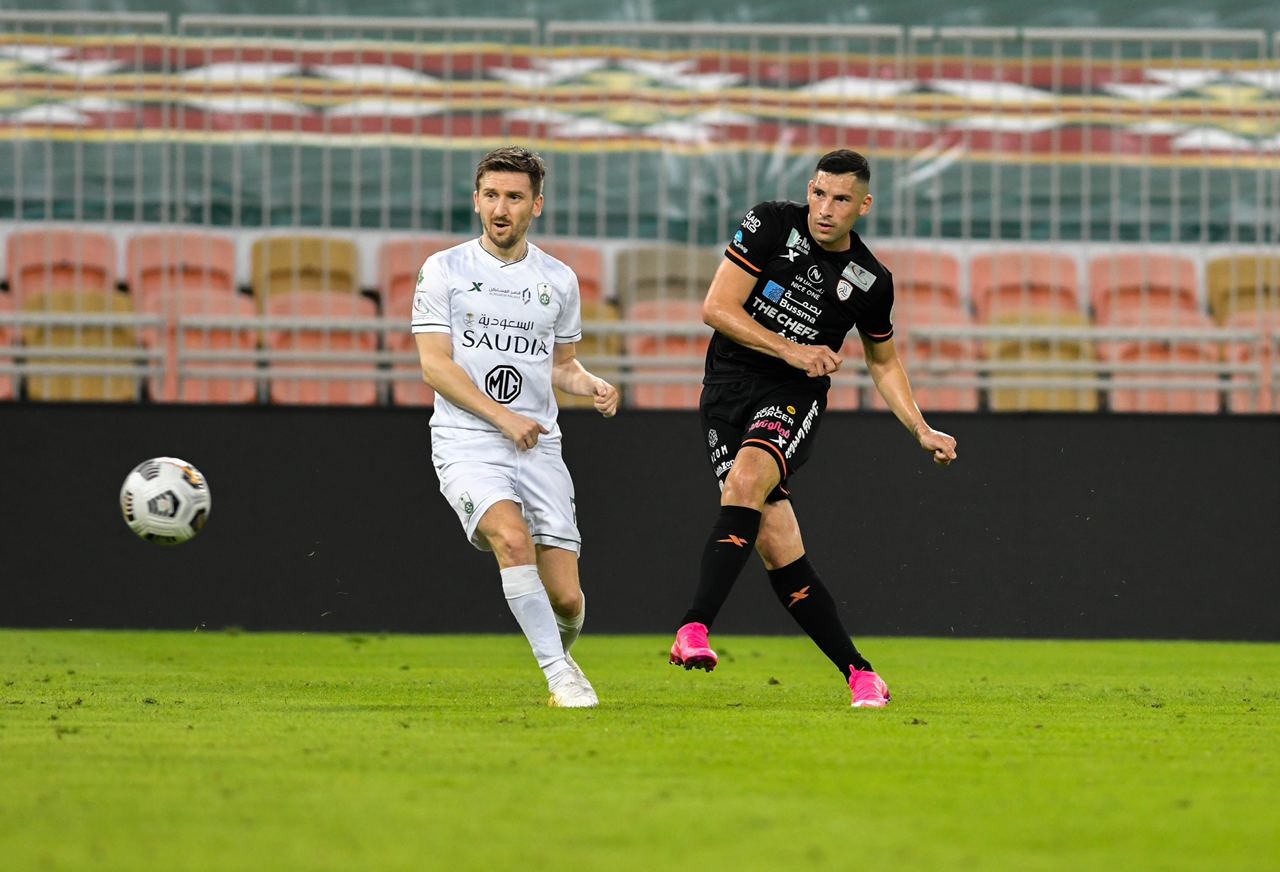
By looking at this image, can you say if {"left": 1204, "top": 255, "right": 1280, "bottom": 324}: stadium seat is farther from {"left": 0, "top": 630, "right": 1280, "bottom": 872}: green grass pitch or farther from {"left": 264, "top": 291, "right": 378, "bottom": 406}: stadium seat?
{"left": 264, "top": 291, "right": 378, "bottom": 406}: stadium seat

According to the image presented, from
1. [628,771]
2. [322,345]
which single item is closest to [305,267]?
[322,345]

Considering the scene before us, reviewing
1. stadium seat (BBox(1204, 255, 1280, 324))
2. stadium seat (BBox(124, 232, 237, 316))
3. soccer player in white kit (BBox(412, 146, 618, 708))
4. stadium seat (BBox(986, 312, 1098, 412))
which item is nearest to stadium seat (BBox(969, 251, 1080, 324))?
stadium seat (BBox(986, 312, 1098, 412))

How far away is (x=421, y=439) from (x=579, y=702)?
4.30m

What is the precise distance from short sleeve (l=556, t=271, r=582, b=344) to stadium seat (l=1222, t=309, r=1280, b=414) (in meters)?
5.21

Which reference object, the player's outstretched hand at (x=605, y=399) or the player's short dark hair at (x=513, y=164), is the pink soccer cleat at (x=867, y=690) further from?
the player's short dark hair at (x=513, y=164)

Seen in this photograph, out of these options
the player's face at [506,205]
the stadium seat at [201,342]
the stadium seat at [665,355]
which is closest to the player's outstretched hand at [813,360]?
the player's face at [506,205]

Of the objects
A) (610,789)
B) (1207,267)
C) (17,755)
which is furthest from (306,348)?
(610,789)

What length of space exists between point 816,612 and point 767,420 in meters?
0.66

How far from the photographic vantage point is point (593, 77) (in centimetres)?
1039

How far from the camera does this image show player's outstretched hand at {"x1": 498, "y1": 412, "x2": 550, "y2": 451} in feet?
19.6

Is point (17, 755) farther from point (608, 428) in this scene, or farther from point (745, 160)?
point (745, 160)

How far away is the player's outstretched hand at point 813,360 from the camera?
20.0 feet

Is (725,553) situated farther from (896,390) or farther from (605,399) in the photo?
(896,390)

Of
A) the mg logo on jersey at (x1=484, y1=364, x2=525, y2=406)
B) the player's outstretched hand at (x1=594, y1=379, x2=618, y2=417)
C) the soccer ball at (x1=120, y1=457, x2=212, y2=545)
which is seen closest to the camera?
the player's outstretched hand at (x1=594, y1=379, x2=618, y2=417)
